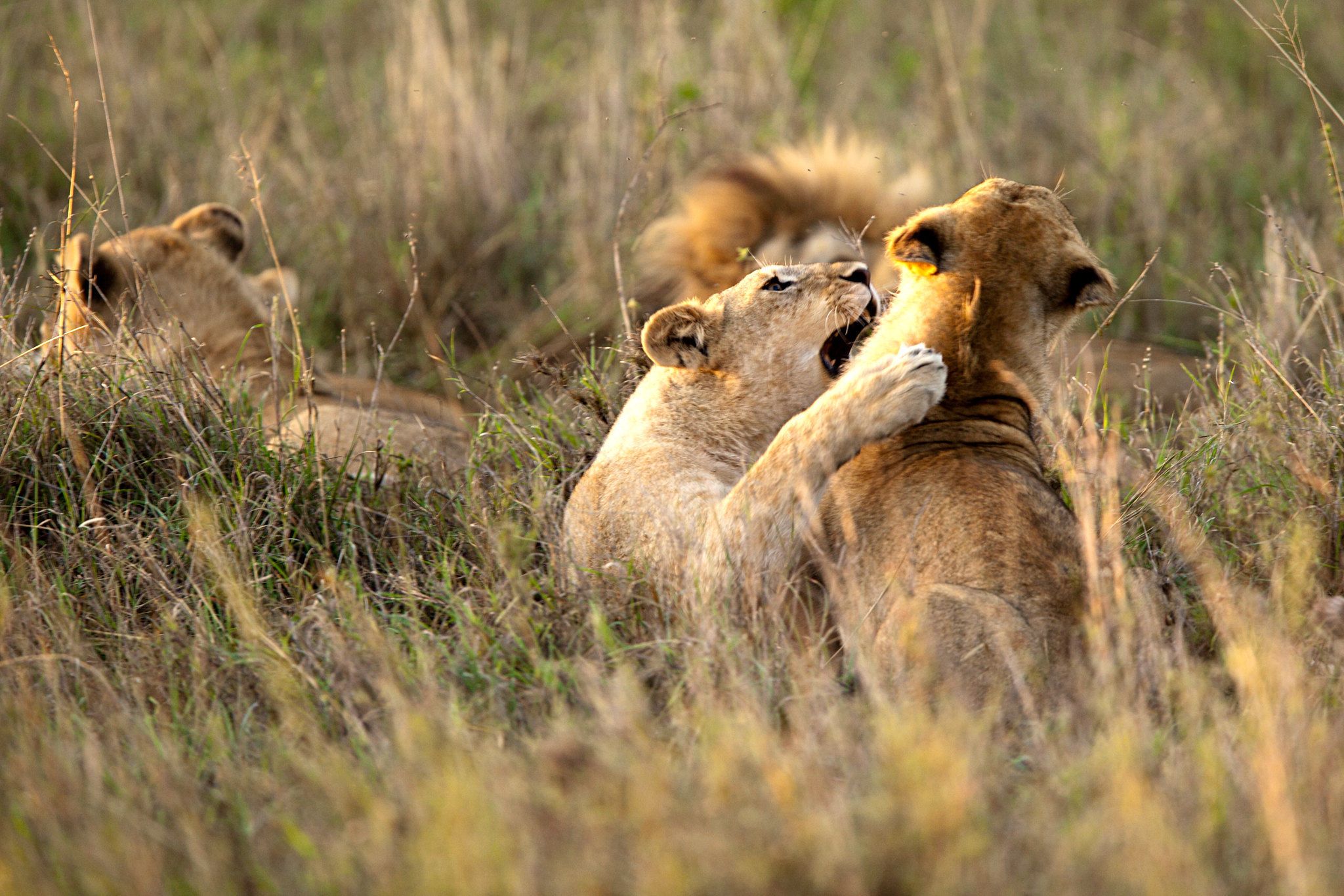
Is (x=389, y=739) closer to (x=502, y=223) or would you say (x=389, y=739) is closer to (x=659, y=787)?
(x=659, y=787)

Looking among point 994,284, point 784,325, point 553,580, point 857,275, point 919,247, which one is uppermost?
point 919,247

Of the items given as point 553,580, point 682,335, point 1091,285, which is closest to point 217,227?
point 682,335

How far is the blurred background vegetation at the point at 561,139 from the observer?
6.97 metres

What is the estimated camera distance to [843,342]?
4.21 meters

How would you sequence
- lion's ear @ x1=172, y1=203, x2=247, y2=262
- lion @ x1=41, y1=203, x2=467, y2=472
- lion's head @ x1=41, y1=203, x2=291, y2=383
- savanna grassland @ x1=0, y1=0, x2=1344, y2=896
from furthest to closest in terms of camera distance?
1. lion's ear @ x1=172, y1=203, x2=247, y2=262
2. lion's head @ x1=41, y1=203, x2=291, y2=383
3. lion @ x1=41, y1=203, x2=467, y2=472
4. savanna grassland @ x1=0, y1=0, x2=1344, y2=896

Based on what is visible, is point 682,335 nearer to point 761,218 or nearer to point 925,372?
point 925,372

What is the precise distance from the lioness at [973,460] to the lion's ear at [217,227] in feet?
10.7

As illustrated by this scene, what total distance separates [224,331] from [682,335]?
8.36 feet

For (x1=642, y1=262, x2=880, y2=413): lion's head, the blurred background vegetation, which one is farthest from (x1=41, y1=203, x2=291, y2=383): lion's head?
(x1=642, y1=262, x2=880, y2=413): lion's head

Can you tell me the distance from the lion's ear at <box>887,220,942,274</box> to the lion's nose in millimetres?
483

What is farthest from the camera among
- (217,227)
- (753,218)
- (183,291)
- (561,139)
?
(561,139)

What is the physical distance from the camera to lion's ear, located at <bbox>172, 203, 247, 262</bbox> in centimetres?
565

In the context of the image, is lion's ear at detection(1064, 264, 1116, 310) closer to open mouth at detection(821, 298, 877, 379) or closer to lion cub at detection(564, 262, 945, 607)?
lion cub at detection(564, 262, 945, 607)

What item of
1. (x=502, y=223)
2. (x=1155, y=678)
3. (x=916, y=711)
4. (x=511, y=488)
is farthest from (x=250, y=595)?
(x=502, y=223)
